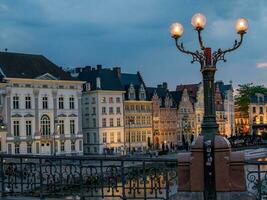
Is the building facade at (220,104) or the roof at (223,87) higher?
the roof at (223,87)

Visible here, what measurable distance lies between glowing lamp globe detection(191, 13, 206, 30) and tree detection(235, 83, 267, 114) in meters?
107

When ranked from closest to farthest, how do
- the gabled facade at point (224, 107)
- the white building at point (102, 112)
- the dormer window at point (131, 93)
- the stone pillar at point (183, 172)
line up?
the stone pillar at point (183, 172)
the white building at point (102, 112)
the dormer window at point (131, 93)
the gabled facade at point (224, 107)

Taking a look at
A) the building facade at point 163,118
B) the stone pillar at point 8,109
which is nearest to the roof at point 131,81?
the building facade at point 163,118

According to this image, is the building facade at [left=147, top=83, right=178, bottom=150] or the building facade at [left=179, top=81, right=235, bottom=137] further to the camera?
the building facade at [left=179, top=81, right=235, bottom=137]

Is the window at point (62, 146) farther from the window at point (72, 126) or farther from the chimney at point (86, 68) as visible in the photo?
the chimney at point (86, 68)

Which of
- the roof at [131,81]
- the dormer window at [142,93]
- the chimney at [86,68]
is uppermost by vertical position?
the chimney at [86,68]

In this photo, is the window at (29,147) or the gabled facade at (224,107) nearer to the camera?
the window at (29,147)

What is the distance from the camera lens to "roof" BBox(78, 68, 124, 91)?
74188 millimetres

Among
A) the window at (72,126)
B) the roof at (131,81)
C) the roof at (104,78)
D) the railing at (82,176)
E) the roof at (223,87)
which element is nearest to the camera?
the railing at (82,176)

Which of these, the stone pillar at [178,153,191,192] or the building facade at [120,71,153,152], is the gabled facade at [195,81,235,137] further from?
the stone pillar at [178,153,191,192]

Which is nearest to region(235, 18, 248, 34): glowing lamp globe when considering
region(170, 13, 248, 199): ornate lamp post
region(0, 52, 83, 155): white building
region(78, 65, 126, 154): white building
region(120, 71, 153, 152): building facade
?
region(170, 13, 248, 199): ornate lamp post

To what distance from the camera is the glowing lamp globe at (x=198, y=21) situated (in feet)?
45.4

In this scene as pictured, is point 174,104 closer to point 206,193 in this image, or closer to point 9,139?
point 9,139

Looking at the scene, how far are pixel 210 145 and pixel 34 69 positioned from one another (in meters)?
56.5
